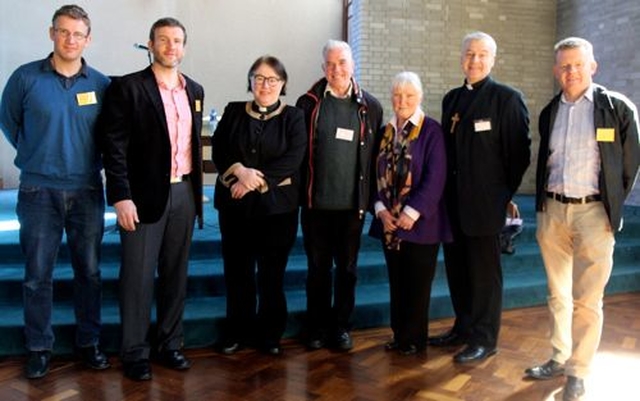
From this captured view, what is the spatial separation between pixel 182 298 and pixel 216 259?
3.87 ft

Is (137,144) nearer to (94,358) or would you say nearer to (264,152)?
(264,152)

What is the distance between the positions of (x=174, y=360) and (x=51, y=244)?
836 mm

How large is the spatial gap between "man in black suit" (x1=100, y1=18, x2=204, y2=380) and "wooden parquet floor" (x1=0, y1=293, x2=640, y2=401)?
0.17 metres

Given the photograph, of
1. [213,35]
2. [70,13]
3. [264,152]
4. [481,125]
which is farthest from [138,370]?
[213,35]

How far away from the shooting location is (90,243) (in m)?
2.64

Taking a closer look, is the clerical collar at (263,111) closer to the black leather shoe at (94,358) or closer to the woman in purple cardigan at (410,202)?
the woman in purple cardigan at (410,202)

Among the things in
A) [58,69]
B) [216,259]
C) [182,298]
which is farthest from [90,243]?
[216,259]

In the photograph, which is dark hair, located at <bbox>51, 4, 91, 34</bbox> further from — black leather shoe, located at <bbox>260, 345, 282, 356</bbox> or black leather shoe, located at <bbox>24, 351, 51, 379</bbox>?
black leather shoe, located at <bbox>260, 345, 282, 356</bbox>

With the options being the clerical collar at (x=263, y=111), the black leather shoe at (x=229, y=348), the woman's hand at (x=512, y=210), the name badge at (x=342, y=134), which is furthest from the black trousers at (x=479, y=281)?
the black leather shoe at (x=229, y=348)

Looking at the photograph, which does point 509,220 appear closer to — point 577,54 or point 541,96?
point 577,54

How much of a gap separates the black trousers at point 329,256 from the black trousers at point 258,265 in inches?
4.6

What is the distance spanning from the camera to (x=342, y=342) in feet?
10.1

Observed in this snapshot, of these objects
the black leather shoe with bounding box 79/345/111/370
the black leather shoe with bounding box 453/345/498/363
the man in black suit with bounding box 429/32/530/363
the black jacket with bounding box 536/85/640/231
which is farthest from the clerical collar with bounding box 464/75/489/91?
the black leather shoe with bounding box 79/345/111/370

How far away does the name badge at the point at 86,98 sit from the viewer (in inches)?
100
